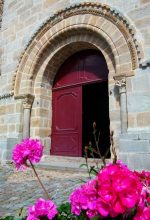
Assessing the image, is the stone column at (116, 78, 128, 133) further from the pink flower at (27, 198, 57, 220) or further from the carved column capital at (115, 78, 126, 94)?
the pink flower at (27, 198, 57, 220)

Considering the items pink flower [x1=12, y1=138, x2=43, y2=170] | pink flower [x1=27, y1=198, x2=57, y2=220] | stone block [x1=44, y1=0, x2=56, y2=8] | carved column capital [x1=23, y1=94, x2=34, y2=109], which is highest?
stone block [x1=44, y1=0, x2=56, y2=8]

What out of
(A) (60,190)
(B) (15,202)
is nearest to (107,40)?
(A) (60,190)

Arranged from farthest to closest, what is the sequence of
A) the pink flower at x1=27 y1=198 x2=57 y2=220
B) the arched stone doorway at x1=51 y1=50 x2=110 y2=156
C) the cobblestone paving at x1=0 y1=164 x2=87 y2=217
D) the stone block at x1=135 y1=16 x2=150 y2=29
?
the arched stone doorway at x1=51 y1=50 x2=110 y2=156 < the stone block at x1=135 y1=16 x2=150 y2=29 < the cobblestone paving at x1=0 y1=164 x2=87 y2=217 < the pink flower at x1=27 y1=198 x2=57 y2=220

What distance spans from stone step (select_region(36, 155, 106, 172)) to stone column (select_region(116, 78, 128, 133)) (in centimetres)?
89

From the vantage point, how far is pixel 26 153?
143 cm

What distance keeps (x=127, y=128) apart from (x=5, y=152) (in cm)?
333

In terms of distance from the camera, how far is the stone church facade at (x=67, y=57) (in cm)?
454

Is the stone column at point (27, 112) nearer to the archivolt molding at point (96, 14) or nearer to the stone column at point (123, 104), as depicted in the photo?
the archivolt molding at point (96, 14)

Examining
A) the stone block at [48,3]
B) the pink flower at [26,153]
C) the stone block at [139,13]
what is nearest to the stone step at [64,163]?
the stone block at [139,13]

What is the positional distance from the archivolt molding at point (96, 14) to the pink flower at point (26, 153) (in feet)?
12.0

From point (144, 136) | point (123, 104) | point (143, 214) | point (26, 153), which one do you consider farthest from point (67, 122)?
point (143, 214)

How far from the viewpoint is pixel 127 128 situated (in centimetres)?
463

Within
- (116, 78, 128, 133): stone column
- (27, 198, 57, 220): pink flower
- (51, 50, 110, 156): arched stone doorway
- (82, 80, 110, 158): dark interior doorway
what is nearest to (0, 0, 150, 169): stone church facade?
(116, 78, 128, 133): stone column

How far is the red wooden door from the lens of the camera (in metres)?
6.21
